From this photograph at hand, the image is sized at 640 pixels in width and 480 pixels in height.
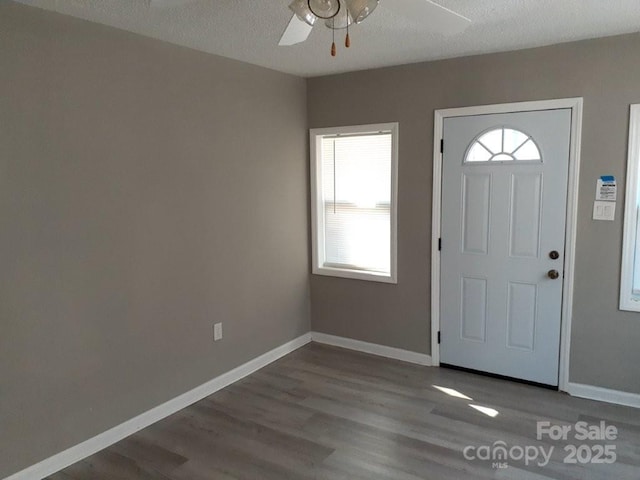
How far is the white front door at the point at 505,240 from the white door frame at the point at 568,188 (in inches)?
1.4

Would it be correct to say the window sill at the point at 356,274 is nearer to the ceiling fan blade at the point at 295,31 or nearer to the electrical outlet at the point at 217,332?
the electrical outlet at the point at 217,332

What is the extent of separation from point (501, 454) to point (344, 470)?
892 millimetres

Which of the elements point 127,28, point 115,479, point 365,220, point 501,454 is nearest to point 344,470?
point 501,454

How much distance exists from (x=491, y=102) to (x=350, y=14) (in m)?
2.08

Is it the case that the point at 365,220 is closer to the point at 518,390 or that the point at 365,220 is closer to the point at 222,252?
the point at 222,252

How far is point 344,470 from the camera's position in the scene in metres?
2.59

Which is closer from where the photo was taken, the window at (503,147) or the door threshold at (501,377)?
the window at (503,147)

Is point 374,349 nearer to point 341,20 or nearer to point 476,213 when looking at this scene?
point 476,213

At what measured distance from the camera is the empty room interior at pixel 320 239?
2.51m

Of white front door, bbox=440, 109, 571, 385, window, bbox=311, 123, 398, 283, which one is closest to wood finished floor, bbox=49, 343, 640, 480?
white front door, bbox=440, 109, 571, 385

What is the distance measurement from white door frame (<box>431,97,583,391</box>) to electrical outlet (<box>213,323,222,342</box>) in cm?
173

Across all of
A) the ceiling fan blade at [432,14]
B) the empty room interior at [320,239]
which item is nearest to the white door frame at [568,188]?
the empty room interior at [320,239]

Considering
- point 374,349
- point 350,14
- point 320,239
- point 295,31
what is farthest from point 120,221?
point 374,349

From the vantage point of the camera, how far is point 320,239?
448cm
